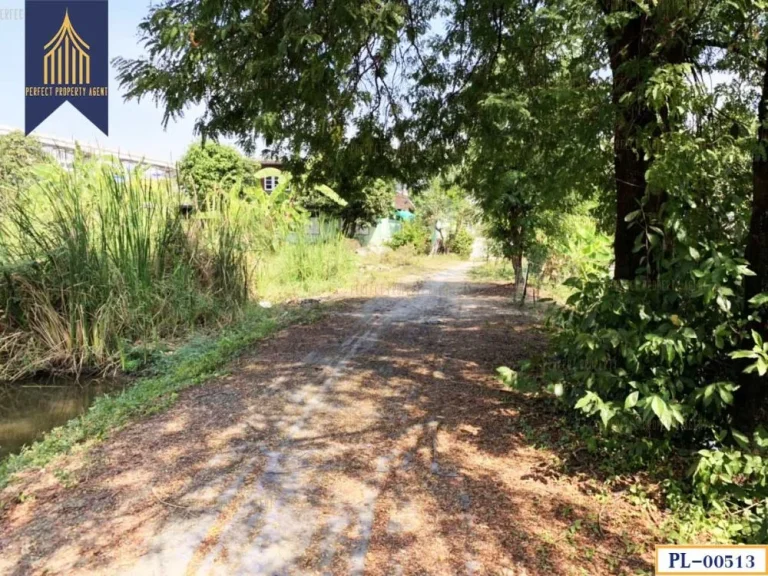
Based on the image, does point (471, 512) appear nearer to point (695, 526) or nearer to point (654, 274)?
point (695, 526)

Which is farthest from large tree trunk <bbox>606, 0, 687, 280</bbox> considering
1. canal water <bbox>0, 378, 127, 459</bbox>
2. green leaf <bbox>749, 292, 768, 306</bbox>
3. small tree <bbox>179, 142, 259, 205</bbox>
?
small tree <bbox>179, 142, 259, 205</bbox>

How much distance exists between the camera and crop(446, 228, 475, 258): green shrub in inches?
1091

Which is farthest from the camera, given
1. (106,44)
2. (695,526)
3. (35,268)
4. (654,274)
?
(106,44)

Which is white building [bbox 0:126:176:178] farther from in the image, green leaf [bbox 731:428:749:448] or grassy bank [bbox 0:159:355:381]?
green leaf [bbox 731:428:749:448]

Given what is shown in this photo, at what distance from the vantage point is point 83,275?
21.1ft

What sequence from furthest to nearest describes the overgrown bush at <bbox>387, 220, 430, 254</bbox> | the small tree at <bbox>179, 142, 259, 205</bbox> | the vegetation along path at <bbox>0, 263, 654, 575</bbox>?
the overgrown bush at <bbox>387, 220, 430, 254</bbox>
the small tree at <bbox>179, 142, 259, 205</bbox>
the vegetation along path at <bbox>0, 263, 654, 575</bbox>

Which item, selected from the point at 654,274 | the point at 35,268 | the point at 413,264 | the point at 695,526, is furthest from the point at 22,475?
the point at 413,264

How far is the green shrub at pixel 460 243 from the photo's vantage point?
1091 inches

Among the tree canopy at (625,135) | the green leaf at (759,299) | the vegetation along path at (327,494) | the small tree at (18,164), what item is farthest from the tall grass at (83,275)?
the green leaf at (759,299)

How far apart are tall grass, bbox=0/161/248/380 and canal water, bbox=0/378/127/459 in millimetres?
282

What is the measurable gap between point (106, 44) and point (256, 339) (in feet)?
14.9

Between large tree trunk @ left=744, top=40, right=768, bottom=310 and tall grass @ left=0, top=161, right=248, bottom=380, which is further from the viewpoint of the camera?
tall grass @ left=0, top=161, right=248, bottom=380

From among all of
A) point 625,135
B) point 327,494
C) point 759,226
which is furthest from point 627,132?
point 327,494

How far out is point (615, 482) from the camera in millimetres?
3188
